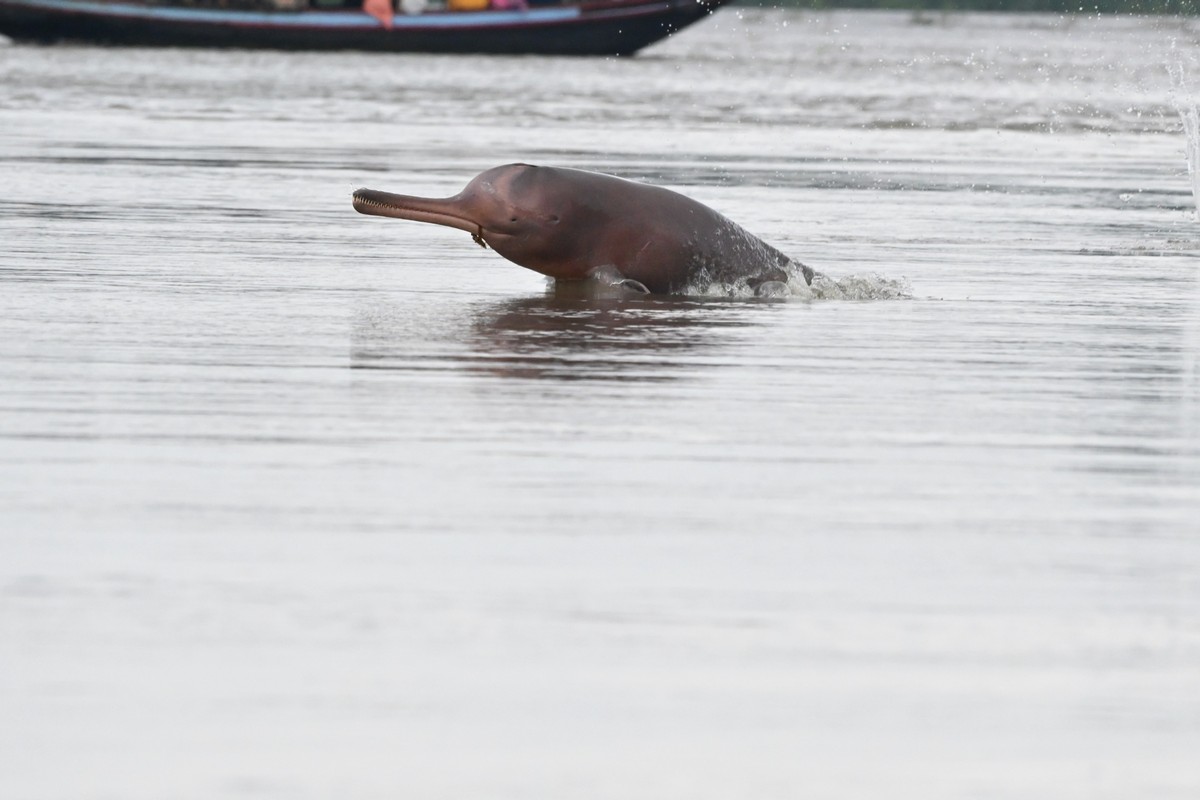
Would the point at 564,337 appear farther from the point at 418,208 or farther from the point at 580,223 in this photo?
the point at 418,208

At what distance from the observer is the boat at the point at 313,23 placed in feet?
193

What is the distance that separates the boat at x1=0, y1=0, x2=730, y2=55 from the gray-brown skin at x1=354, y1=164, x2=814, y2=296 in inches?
1872

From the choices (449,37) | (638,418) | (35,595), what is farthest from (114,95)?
(35,595)

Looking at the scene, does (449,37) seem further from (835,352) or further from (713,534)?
(713,534)

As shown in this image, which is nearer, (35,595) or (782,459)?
(35,595)

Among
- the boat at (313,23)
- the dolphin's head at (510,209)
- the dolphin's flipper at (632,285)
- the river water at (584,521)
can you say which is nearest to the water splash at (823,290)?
the river water at (584,521)

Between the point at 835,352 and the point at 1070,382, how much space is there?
1136 millimetres

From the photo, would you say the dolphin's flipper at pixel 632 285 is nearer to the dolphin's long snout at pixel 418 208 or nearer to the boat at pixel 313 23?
the dolphin's long snout at pixel 418 208

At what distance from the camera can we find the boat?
193 feet

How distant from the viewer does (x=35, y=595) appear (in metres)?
5.49

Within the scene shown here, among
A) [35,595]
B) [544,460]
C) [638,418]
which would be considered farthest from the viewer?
[638,418]

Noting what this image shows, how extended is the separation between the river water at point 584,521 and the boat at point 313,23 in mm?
44006

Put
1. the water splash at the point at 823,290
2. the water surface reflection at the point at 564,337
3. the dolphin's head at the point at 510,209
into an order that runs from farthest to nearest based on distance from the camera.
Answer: the water splash at the point at 823,290, the dolphin's head at the point at 510,209, the water surface reflection at the point at 564,337

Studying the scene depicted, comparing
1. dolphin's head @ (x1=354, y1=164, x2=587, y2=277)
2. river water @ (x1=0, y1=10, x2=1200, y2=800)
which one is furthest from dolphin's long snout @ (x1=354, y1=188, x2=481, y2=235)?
river water @ (x1=0, y1=10, x2=1200, y2=800)
